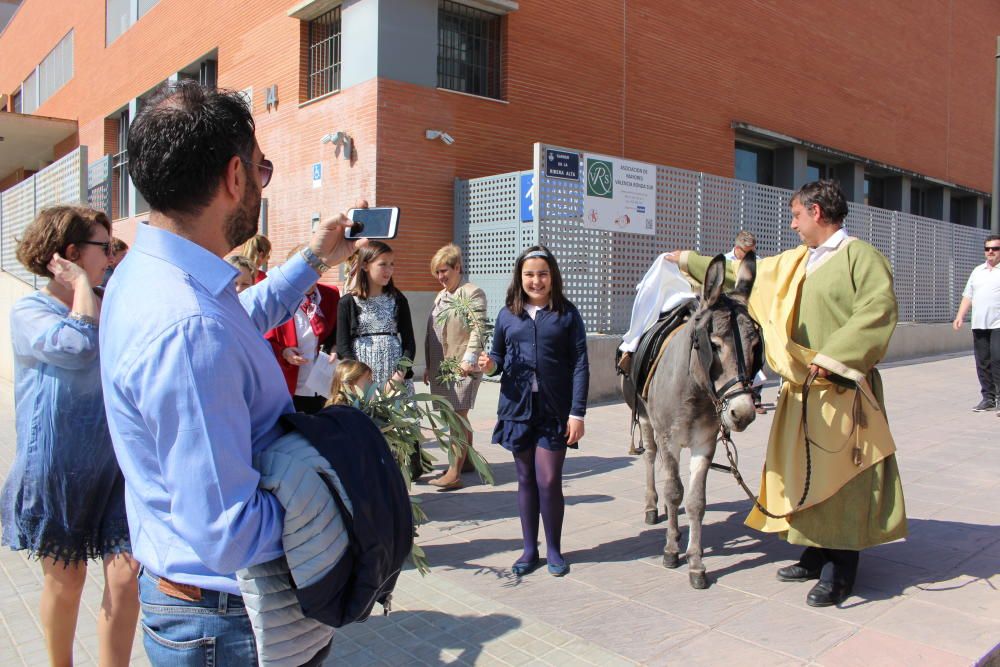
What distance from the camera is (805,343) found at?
429cm

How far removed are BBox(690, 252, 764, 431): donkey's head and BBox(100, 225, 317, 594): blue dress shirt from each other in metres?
2.92

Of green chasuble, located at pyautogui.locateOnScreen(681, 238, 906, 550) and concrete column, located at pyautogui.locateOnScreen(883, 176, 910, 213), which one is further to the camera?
→ concrete column, located at pyautogui.locateOnScreen(883, 176, 910, 213)

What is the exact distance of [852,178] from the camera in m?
24.1

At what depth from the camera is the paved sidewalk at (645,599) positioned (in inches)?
139

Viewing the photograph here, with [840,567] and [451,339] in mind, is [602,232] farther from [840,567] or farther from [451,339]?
[840,567]

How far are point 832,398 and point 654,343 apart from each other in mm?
1324

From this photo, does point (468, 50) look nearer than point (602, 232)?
No

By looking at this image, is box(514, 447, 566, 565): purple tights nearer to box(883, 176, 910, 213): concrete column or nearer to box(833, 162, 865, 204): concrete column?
box(833, 162, 865, 204): concrete column

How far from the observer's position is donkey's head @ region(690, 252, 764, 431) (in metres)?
3.93

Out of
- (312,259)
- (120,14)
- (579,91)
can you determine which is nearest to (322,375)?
(312,259)

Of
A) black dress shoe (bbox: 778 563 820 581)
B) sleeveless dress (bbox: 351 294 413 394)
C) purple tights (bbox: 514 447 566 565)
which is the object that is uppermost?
sleeveless dress (bbox: 351 294 413 394)

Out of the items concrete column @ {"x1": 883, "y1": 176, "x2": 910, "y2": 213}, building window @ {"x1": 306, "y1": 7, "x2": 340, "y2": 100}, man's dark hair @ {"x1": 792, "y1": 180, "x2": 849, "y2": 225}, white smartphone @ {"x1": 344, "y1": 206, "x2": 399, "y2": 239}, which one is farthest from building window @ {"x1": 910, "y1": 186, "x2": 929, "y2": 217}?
white smartphone @ {"x1": 344, "y1": 206, "x2": 399, "y2": 239}

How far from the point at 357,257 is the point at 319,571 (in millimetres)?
4482

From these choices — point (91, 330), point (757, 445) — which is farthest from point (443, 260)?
point (757, 445)
